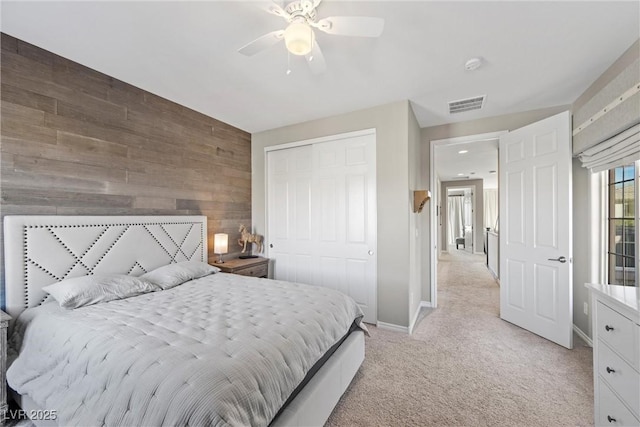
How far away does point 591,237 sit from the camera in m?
2.63

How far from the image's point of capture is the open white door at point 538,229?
2.60 metres

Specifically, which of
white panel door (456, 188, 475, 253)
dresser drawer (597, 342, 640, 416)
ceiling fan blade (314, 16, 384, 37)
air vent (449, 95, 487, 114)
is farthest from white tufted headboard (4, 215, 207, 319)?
white panel door (456, 188, 475, 253)

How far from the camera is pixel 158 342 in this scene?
4.30ft

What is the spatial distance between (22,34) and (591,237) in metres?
5.18

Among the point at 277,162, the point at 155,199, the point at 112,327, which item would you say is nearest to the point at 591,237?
the point at 277,162

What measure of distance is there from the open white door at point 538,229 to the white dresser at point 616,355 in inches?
50.0

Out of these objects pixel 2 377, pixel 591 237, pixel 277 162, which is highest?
pixel 277 162

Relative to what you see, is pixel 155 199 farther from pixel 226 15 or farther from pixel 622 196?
pixel 622 196

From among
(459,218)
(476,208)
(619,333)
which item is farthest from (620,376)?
(459,218)

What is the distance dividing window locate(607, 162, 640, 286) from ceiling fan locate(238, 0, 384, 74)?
2395 millimetres

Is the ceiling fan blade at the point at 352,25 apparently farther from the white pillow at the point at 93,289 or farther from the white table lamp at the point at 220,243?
the white table lamp at the point at 220,243

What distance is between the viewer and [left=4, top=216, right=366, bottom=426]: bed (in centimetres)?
108

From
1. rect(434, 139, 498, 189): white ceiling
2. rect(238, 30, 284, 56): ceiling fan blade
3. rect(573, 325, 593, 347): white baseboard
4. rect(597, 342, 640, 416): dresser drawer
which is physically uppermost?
rect(434, 139, 498, 189): white ceiling

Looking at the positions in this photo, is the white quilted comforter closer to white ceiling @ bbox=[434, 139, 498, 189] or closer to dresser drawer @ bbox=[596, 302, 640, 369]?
dresser drawer @ bbox=[596, 302, 640, 369]
